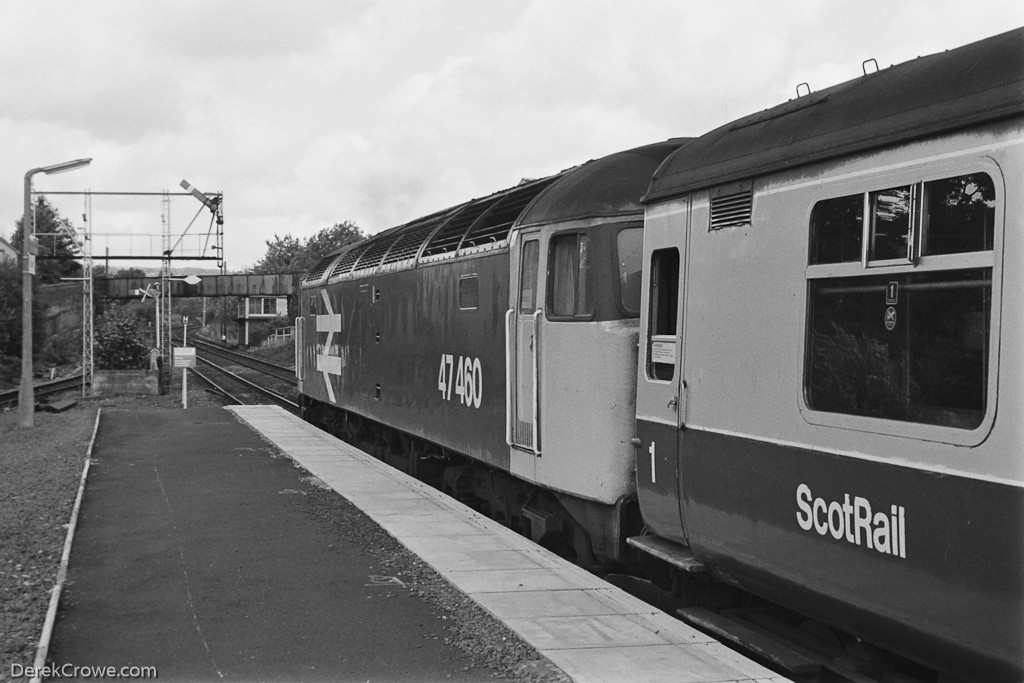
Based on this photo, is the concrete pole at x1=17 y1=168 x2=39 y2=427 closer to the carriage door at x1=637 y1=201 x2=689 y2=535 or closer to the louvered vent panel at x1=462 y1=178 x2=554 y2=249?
the louvered vent panel at x1=462 y1=178 x2=554 y2=249

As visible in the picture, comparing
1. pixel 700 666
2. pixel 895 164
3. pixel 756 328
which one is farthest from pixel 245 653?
pixel 895 164

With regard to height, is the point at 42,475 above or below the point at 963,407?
below

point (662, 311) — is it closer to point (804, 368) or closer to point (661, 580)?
point (804, 368)

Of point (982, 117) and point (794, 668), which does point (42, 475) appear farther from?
point (982, 117)

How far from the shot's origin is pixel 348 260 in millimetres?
17812

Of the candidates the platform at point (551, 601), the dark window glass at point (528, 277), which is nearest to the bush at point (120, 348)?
the platform at point (551, 601)

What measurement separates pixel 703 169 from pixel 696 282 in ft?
2.40

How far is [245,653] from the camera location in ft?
21.5

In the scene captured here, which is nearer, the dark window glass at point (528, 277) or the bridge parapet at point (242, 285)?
the dark window glass at point (528, 277)

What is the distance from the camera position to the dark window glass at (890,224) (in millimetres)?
4742

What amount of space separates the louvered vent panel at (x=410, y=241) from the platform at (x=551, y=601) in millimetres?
3087

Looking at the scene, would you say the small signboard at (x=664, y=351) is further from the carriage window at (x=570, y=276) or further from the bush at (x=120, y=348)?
the bush at (x=120, y=348)

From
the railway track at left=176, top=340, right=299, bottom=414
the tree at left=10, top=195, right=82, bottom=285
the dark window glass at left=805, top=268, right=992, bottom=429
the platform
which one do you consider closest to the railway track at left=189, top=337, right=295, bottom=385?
the railway track at left=176, top=340, right=299, bottom=414

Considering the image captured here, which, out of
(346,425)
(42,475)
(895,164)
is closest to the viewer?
(895,164)
